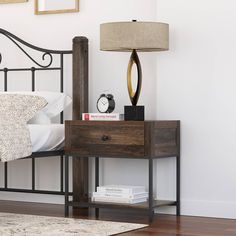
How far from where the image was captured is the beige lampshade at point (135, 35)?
3656mm

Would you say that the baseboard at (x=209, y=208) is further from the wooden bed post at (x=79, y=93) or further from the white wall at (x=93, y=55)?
the wooden bed post at (x=79, y=93)

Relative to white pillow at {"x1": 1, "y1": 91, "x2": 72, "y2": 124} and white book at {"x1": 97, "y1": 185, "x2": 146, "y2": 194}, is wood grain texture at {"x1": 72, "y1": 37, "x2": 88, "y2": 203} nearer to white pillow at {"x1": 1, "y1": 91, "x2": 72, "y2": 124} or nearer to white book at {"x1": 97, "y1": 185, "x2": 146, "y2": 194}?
white pillow at {"x1": 1, "y1": 91, "x2": 72, "y2": 124}

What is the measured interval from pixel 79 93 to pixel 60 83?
9.6 inches

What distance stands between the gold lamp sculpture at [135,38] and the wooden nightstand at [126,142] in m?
0.11

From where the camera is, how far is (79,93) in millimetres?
4180

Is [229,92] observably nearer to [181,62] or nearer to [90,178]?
[181,62]

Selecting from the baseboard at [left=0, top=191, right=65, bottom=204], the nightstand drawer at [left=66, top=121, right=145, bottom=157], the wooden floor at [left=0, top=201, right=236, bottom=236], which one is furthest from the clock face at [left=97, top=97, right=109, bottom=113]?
the baseboard at [left=0, top=191, right=65, bottom=204]

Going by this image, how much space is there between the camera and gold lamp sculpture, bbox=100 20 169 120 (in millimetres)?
3656

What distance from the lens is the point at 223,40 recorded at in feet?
12.4

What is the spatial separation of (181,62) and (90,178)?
3.07 ft

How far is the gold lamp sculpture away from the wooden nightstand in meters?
0.11

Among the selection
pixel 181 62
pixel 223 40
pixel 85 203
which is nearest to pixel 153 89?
pixel 181 62

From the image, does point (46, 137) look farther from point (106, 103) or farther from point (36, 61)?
point (36, 61)

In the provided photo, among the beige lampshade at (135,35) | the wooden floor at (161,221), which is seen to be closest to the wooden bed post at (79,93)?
the wooden floor at (161,221)
